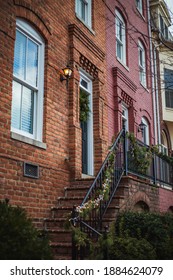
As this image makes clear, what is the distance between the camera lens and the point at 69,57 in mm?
8508

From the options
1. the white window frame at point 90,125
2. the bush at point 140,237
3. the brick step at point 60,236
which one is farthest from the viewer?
the white window frame at point 90,125

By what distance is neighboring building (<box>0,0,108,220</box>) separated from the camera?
6211mm

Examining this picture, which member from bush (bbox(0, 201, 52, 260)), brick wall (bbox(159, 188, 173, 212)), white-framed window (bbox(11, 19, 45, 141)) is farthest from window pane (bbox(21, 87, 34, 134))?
brick wall (bbox(159, 188, 173, 212))

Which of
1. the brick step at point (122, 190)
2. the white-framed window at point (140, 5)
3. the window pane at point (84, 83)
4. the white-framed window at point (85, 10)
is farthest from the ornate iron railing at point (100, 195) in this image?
the white-framed window at point (140, 5)

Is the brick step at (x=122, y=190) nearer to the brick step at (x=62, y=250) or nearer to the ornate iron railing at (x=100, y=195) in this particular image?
the ornate iron railing at (x=100, y=195)

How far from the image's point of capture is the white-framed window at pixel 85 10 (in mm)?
9831

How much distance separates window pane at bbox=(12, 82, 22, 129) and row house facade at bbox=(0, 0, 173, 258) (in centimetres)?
2

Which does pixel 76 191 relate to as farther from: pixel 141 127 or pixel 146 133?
pixel 146 133

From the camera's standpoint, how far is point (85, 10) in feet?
33.3

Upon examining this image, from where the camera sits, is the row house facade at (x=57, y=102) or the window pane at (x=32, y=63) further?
the window pane at (x=32, y=63)

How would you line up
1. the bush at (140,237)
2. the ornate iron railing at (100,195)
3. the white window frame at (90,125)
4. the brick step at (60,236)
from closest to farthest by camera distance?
1. the bush at (140,237)
2. the ornate iron railing at (100,195)
3. the brick step at (60,236)
4. the white window frame at (90,125)

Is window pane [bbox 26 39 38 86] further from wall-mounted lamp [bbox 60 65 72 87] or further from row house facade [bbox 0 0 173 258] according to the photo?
wall-mounted lamp [bbox 60 65 72 87]

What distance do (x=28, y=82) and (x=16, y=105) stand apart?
66 centimetres
